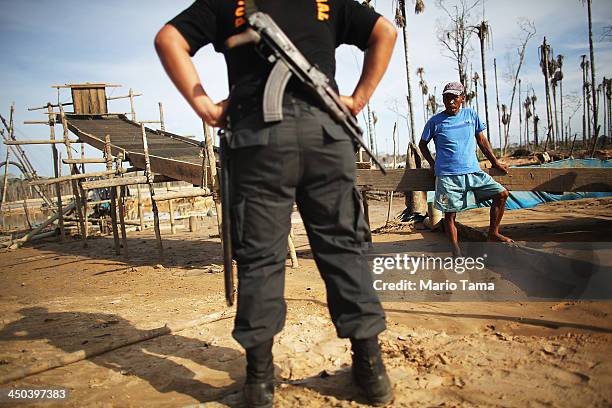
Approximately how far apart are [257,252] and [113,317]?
2.71 meters

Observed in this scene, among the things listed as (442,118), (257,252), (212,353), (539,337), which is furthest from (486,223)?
(257,252)

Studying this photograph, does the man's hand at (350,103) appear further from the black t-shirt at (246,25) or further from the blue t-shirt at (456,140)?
the blue t-shirt at (456,140)

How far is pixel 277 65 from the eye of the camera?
176 centimetres

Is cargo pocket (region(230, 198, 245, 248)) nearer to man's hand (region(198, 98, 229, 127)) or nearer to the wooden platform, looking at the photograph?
man's hand (region(198, 98, 229, 127))

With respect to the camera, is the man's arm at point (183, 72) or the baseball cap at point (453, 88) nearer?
the man's arm at point (183, 72)

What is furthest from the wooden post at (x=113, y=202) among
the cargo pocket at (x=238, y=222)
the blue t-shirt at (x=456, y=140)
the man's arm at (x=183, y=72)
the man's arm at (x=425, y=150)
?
the cargo pocket at (x=238, y=222)

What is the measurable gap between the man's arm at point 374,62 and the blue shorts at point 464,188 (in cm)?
292

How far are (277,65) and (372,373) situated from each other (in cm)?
145

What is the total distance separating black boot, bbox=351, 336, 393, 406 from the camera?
5.98 feet

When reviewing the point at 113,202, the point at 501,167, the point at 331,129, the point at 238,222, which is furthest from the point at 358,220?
the point at 113,202

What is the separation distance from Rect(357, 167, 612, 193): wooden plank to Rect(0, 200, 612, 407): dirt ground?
175 centimetres

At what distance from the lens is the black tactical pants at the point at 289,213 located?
1.76 meters

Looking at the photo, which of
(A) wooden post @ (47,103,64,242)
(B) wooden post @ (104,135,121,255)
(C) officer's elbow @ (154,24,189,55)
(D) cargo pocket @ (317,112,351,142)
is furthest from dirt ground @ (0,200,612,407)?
(A) wooden post @ (47,103,64,242)

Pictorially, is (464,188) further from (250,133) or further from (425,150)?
(250,133)
